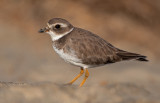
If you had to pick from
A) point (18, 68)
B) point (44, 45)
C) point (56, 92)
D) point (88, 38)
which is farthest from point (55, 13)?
point (56, 92)

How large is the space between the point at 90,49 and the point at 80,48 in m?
0.35

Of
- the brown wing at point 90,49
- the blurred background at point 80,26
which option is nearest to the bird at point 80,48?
the brown wing at point 90,49

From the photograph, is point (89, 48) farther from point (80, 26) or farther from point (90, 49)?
point (80, 26)

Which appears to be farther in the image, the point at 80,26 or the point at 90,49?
the point at 80,26

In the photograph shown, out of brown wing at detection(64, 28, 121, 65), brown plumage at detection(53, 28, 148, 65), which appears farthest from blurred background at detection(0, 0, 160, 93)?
brown wing at detection(64, 28, 121, 65)

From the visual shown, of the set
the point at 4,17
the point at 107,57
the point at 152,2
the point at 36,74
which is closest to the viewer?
→ the point at 107,57

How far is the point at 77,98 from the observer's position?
9.12m

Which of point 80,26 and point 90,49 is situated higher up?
point 90,49

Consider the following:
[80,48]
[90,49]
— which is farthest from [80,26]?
[80,48]

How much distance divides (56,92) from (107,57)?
2689 millimetres

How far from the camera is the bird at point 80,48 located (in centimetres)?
1089

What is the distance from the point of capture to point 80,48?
11070 millimetres

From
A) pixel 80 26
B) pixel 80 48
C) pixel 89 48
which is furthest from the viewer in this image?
pixel 80 26

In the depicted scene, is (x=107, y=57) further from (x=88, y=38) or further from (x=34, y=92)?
(x=34, y=92)
